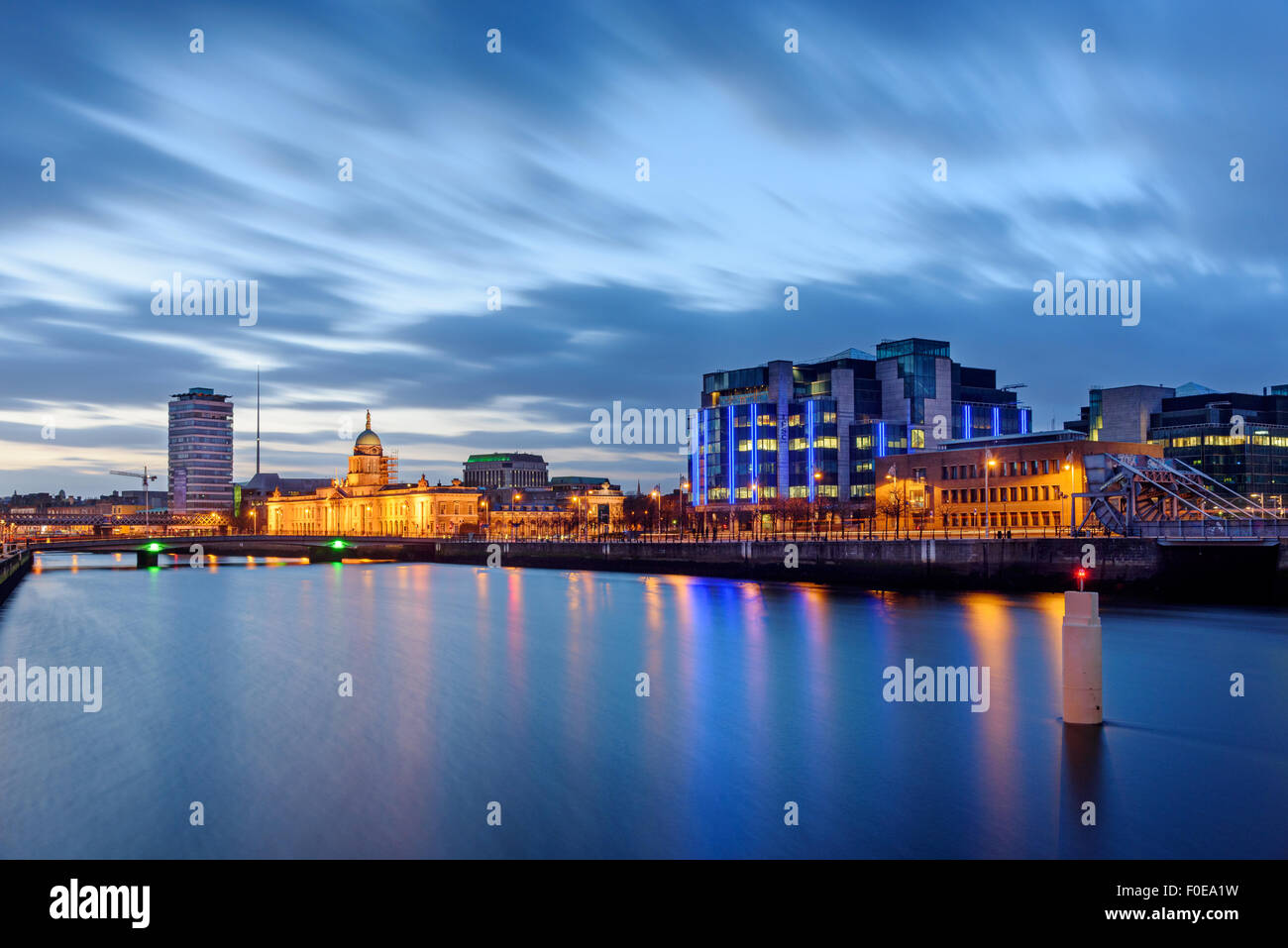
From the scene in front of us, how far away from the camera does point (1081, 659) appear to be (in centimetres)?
2269

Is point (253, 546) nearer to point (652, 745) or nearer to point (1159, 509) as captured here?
point (1159, 509)

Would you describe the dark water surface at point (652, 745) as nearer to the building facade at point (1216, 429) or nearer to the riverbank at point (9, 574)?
the riverbank at point (9, 574)

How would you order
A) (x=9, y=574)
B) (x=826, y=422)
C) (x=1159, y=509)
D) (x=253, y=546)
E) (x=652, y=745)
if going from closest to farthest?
(x=652, y=745) → (x=1159, y=509) → (x=9, y=574) → (x=253, y=546) → (x=826, y=422)

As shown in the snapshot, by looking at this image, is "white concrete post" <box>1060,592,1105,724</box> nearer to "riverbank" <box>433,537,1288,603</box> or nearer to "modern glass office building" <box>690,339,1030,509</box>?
"riverbank" <box>433,537,1288,603</box>

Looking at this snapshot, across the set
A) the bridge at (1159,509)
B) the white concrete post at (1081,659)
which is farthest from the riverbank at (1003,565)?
the white concrete post at (1081,659)

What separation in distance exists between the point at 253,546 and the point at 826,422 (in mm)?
84041

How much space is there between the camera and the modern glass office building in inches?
6196

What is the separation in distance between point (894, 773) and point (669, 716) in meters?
9.46

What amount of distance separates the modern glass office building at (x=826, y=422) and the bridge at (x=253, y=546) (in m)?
46.3

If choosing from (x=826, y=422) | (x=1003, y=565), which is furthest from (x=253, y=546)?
(x=1003, y=565)

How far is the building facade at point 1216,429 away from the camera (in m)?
153

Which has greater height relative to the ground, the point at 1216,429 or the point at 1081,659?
the point at 1216,429

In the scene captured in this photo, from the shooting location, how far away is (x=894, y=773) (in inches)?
917

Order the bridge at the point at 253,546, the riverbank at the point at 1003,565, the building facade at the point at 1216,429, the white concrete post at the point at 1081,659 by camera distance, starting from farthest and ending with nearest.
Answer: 1. the building facade at the point at 1216,429
2. the bridge at the point at 253,546
3. the riverbank at the point at 1003,565
4. the white concrete post at the point at 1081,659
